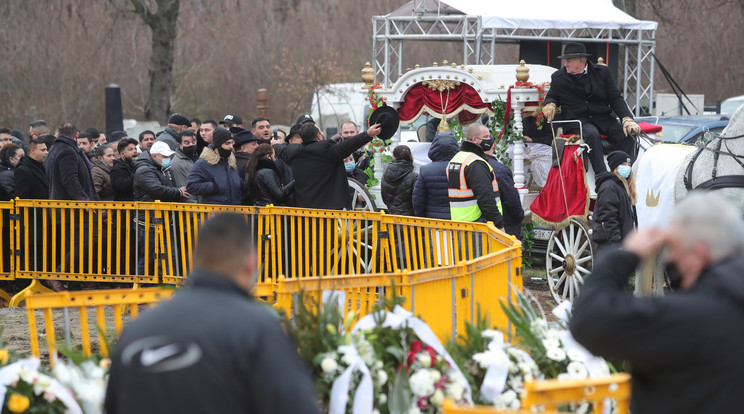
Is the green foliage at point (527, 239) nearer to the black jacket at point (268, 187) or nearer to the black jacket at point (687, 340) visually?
the black jacket at point (268, 187)

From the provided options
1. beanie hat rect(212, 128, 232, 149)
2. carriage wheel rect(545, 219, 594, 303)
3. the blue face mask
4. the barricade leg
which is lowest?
the barricade leg

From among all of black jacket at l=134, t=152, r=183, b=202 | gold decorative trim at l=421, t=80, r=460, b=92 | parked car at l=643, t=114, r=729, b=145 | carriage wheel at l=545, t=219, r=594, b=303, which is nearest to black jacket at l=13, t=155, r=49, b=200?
black jacket at l=134, t=152, r=183, b=202

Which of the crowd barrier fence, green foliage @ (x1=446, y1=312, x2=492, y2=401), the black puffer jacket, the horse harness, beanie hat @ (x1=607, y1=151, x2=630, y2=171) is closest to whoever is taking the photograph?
green foliage @ (x1=446, y1=312, x2=492, y2=401)

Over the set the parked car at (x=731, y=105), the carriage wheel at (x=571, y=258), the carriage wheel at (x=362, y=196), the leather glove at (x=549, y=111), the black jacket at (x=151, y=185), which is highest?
the parked car at (x=731, y=105)

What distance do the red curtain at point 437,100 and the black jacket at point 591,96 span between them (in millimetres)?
1424

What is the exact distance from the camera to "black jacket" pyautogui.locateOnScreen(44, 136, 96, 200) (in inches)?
430

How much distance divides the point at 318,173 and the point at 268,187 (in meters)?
0.59

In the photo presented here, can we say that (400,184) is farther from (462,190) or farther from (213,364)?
(213,364)

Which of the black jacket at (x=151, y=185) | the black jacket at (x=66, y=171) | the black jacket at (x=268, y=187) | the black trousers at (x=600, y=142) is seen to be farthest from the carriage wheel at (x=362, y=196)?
the black jacket at (x=66, y=171)

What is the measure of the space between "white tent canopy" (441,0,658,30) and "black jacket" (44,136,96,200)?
10.4 metres

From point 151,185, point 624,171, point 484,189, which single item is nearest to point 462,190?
point 484,189

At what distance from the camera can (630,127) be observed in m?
10.0

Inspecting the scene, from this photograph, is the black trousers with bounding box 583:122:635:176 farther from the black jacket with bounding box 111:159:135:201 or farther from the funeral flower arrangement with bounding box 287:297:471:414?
the funeral flower arrangement with bounding box 287:297:471:414

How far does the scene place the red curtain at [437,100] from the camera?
1209 cm
